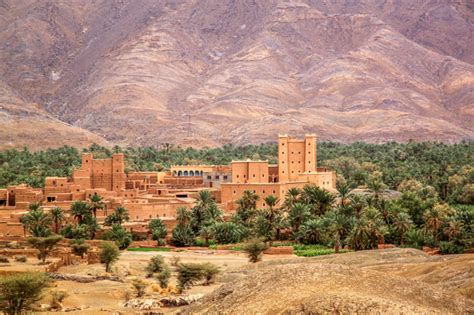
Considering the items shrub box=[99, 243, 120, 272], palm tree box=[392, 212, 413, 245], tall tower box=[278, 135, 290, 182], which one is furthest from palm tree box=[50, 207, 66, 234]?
palm tree box=[392, 212, 413, 245]

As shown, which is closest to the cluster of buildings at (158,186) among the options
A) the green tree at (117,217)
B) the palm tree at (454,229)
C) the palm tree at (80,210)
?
the green tree at (117,217)

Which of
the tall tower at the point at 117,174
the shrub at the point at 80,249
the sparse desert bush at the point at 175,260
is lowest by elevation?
the sparse desert bush at the point at 175,260

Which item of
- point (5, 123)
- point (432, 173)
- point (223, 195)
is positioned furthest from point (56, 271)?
point (5, 123)

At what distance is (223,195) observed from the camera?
68.5m

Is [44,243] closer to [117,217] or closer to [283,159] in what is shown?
[117,217]

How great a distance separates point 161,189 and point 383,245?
24464 millimetres

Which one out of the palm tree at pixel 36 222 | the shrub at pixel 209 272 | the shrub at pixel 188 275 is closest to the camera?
the shrub at pixel 188 275

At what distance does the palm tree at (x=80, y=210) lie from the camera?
5981 cm

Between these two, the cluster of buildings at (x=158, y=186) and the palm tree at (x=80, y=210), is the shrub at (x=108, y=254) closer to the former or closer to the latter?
the palm tree at (x=80, y=210)

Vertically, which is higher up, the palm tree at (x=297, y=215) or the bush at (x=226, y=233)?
the palm tree at (x=297, y=215)

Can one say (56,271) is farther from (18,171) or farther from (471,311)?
(18,171)

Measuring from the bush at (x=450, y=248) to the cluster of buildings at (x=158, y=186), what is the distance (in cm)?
1746

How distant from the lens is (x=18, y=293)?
112ft

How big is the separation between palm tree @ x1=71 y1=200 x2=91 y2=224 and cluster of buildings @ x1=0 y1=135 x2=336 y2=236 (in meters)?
1.42
